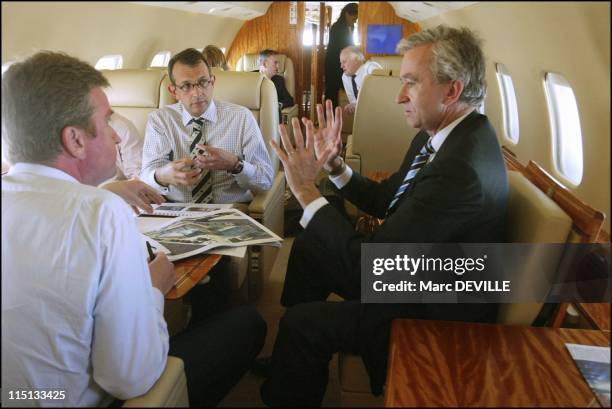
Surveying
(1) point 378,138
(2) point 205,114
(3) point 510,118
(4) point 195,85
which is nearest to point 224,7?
(4) point 195,85

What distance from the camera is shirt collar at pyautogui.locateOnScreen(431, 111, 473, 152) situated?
4.44 ft

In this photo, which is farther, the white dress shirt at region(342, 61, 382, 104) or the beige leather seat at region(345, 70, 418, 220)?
the beige leather seat at region(345, 70, 418, 220)

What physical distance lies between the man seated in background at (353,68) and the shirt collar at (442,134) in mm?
306

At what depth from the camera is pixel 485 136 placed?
4.14 ft

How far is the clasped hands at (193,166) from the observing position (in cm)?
180

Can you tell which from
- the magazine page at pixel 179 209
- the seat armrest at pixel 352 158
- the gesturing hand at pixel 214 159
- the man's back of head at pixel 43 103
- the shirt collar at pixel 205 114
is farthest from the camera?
the seat armrest at pixel 352 158

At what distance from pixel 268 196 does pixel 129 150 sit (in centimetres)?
69

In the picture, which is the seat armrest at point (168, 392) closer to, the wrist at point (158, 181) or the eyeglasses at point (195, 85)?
the wrist at point (158, 181)

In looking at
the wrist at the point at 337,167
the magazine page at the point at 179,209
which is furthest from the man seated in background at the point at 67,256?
the wrist at the point at 337,167

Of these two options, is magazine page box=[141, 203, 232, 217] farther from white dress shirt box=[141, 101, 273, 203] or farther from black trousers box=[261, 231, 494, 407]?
black trousers box=[261, 231, 494, 407]

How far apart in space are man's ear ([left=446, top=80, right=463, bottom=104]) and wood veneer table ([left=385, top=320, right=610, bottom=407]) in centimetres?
67

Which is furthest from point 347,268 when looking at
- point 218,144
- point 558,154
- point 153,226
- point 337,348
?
point 218,144

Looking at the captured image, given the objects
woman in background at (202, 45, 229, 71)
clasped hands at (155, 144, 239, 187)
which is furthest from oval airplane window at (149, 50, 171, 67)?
clasped hands at (155, 144, 239, 187)

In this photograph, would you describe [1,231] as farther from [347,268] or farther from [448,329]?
[448,329]
